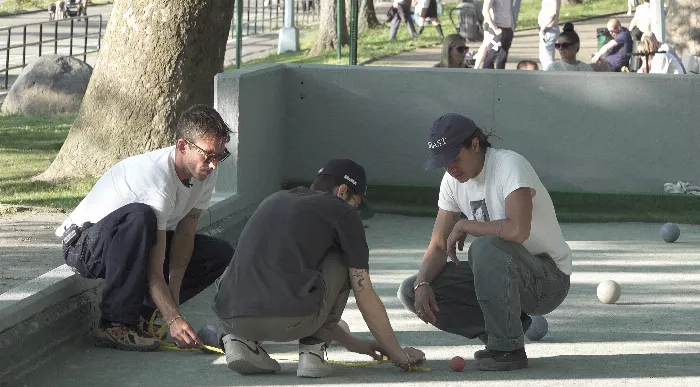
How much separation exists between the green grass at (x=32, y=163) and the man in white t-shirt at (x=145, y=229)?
3551 mm

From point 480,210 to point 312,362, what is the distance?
111 cm

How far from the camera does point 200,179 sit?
6.43 m

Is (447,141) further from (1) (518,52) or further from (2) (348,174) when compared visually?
(1) (518,52)

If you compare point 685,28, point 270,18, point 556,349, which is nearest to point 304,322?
point 556,349

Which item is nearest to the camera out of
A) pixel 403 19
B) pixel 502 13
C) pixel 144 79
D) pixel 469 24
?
pixel 144 79

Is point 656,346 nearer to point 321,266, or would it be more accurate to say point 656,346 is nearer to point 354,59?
point 321,266

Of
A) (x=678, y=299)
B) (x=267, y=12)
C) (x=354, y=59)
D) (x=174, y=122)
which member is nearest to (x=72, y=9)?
(x=267, y=12)

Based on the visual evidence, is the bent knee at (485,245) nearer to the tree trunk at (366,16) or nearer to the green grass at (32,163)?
the green grass at (32,163)

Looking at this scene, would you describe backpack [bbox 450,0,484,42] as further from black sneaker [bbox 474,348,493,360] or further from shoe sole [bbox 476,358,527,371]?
shoe sole [bbox 476,358,527,371]

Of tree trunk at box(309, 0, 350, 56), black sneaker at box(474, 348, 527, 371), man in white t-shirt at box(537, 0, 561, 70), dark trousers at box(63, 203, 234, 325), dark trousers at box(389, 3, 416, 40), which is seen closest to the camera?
black sneaker at box(474, 348, 527, 371)

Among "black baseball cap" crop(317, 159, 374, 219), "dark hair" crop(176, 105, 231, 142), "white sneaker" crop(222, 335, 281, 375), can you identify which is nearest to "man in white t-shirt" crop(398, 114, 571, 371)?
"black baseball cap" crop(317, 159, 374, 219)

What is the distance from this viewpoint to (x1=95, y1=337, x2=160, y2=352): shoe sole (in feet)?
21.7

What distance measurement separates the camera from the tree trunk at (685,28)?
703 inches

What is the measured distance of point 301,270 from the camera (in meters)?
5.78
